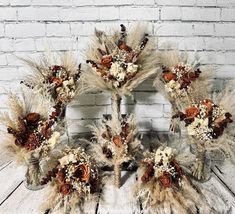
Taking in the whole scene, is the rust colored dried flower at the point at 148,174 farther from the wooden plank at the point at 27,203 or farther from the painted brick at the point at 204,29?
the painted brick at the point at 204,29

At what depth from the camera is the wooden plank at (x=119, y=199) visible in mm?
1280

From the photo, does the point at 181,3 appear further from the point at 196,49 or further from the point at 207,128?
the point at 207,128

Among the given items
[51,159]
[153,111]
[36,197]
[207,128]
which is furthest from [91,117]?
[207,128]

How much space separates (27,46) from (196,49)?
0.88 metres

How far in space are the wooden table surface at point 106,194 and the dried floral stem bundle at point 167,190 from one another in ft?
0.21

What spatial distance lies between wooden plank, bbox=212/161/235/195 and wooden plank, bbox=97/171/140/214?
39 centimetres

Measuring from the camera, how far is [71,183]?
126cm

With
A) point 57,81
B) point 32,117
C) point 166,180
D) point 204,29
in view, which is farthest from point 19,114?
point 204,29

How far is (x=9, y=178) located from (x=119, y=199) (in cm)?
52

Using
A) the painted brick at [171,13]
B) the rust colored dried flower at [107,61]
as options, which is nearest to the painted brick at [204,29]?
the painted brick at [171,13]

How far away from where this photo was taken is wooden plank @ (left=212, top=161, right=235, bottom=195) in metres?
1.43

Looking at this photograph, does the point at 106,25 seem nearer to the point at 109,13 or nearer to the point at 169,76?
the point at 109,13

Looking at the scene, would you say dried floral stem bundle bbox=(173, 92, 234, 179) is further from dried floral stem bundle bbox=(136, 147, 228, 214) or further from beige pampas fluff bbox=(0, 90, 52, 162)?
beige pampas fluff bbox=(0, 90, 52, 162)

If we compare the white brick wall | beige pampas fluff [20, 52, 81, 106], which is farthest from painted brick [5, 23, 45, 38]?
beige pampas fluff [20, 52, 81, 106]
